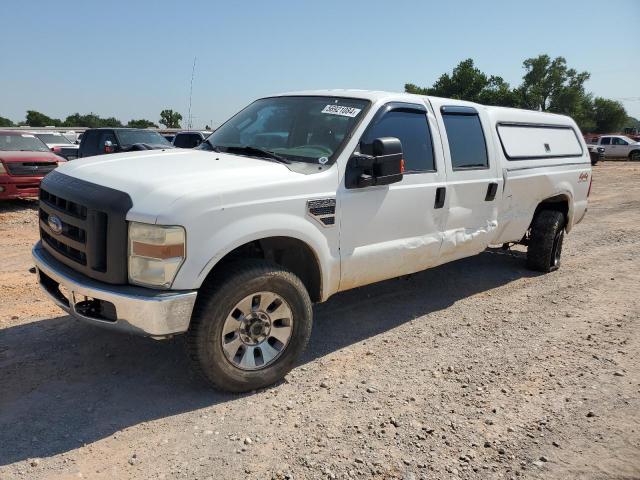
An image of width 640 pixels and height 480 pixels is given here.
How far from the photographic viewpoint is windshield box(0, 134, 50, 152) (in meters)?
10.7

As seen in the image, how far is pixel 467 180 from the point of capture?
4719 millimetres

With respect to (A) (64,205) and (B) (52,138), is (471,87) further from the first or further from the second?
(A) (64,205)

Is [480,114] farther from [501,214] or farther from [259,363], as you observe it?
[259,363]

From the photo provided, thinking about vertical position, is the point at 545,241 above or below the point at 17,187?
above

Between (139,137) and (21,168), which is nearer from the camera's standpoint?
(21,168)

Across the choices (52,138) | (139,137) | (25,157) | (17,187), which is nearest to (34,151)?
(25,157)

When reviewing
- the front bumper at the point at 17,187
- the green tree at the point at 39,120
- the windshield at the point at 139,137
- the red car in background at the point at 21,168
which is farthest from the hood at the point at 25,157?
the green tree at the point at 39,120

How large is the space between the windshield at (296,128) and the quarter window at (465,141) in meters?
1.08

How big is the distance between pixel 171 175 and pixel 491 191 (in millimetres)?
3249

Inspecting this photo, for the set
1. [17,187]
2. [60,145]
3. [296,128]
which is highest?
[296,128]

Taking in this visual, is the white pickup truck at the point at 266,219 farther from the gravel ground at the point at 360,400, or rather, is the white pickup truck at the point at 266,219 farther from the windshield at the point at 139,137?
the windshield at the point at 139,137

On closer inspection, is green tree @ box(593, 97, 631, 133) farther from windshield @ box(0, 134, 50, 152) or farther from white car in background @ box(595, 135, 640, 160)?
windshield @ box(0, 134, 50, 152)

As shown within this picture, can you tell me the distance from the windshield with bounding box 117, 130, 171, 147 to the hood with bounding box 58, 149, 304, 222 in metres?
8.94

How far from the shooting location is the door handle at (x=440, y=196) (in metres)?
4.38
